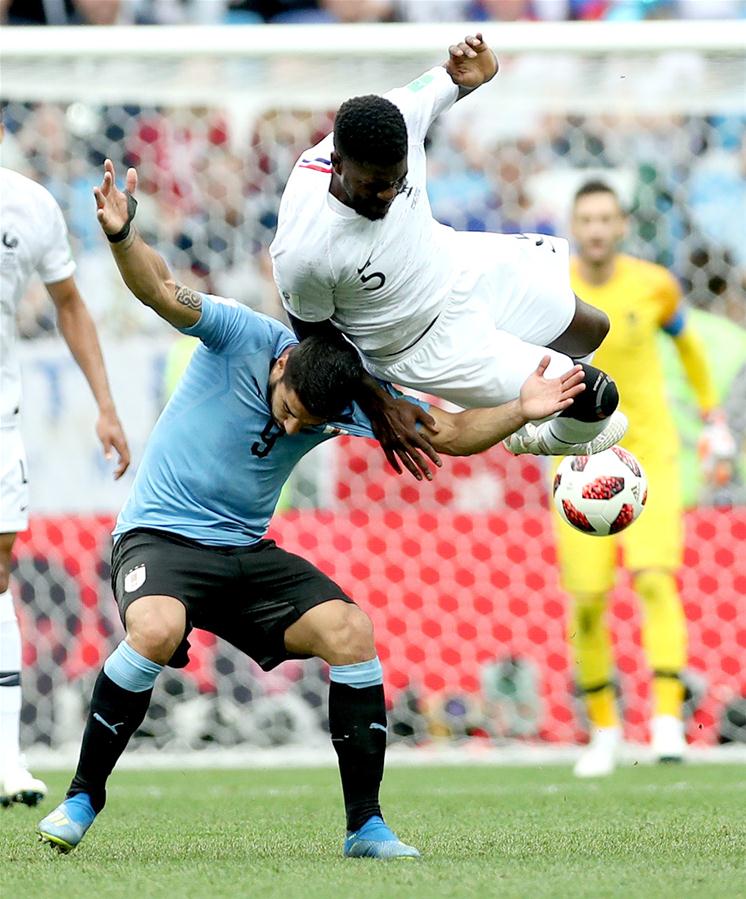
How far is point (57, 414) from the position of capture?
838 centimetres

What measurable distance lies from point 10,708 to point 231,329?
1797 mm

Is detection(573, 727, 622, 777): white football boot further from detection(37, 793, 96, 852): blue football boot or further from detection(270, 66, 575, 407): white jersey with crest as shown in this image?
detection(37, 793, 96, 852): blue football boot

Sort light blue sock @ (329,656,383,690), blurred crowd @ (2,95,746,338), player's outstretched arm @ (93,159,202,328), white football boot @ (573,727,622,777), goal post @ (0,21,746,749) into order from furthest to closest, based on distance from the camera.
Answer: blurred crowd @ (2,95,746,338)
goal post @ (0,21,746,749)
white football boot @ (573,727,622,777)
light blue sock @ (329,656,383,690)
player's outstretched arm @ (93,159,202,328)

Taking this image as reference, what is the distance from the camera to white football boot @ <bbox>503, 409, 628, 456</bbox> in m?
4.79

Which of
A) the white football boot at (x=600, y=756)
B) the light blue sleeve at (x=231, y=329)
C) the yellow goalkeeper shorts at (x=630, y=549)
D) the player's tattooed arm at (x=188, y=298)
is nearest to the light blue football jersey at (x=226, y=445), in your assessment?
the light blue sleeve at (x=231, y=329)

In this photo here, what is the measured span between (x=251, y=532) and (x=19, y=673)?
57.4 inches

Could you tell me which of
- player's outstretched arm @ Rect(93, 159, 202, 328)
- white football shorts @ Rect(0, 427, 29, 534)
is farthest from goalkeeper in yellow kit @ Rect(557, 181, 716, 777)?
player's outstretched arm @ Rect(93, 159, 202, 328)

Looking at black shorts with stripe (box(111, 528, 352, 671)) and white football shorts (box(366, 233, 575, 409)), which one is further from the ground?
white football shorts (box(366, 233, 575, 409))

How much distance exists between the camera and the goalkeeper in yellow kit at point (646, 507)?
7.01 m

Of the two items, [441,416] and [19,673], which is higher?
[441,416]

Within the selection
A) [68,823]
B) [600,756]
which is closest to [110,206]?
[68,823]

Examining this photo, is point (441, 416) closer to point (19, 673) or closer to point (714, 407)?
point (19, 673)

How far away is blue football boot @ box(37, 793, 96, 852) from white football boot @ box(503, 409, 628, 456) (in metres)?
1.60

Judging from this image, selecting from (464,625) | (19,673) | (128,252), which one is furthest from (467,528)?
(128,252)
